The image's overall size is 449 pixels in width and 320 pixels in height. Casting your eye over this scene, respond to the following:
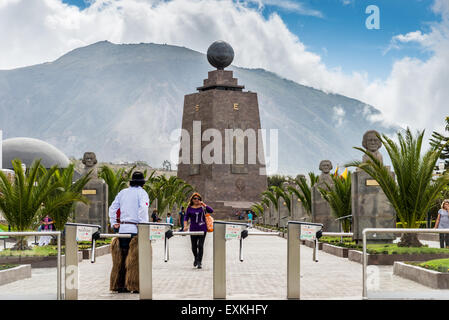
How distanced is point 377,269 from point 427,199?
8.31 meters

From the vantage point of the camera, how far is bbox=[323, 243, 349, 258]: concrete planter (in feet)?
52.6

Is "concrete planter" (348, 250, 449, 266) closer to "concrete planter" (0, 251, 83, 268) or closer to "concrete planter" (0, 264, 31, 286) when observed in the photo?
"concrete planter" (0, 251, 83, 268)

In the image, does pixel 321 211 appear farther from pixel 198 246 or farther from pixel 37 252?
pixel 37 252

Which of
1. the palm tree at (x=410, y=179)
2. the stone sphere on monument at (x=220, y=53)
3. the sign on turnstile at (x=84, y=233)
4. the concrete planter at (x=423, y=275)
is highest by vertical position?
the stone sphere on monument at (x=220, y=53)

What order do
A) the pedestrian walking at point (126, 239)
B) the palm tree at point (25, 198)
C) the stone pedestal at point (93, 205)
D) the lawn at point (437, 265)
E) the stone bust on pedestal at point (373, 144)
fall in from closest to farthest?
the lawn at point (437, 265) < the pedestrian walking at point (126, 239) < the palm tree at point (25, 198) < the stone bust on pedestal at point (373, 144) < the stone pedestal at point (93, 205)

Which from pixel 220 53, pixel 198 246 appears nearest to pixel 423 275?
pixel 198 246

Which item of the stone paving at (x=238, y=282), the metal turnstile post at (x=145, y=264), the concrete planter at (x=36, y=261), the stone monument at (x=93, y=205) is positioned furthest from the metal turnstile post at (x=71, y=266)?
the stone monument at (x=93, y=205)

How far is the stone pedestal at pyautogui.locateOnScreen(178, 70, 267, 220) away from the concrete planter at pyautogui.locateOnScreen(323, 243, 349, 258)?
4306 centimetres

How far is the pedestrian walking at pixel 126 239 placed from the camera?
9.26 meters

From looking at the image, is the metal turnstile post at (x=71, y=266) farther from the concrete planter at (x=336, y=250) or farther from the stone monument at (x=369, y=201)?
the stone monument at (x=369, y=201)

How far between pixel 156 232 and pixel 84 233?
86 centimetres

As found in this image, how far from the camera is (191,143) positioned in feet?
210

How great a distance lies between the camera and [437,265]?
25.2 ft

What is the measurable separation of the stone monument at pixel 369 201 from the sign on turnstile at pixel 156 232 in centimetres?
935
